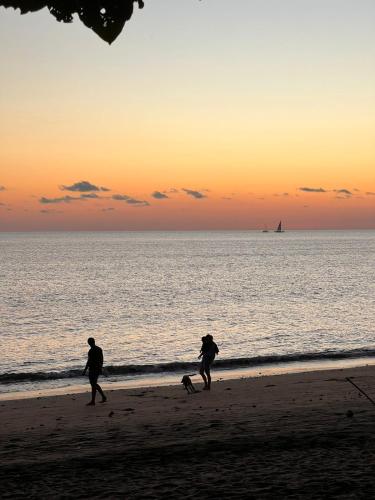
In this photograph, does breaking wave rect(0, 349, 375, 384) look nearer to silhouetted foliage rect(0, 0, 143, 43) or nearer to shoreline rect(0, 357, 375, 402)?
shoreline rect(0, 357, 375, 402)

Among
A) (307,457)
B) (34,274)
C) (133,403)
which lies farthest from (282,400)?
(34,274)

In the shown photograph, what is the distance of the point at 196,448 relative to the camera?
11742mm

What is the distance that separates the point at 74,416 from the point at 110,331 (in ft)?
99.4

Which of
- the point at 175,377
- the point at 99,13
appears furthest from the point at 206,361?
the point at 99,13

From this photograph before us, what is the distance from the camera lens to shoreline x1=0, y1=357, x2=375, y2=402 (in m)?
25.4

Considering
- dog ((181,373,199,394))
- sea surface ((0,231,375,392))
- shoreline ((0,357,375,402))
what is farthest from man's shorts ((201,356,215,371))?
sea surface ((0,231,375,392))

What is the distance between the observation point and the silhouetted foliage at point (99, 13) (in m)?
1.88

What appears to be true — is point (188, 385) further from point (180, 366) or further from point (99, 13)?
point (99, 13)

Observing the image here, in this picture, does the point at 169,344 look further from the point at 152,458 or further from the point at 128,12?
the point at 128,12

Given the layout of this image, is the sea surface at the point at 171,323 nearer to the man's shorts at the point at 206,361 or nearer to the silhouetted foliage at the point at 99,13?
the man's shorts at the point at 206,361

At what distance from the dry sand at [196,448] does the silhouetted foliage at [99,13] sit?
26.5 ft

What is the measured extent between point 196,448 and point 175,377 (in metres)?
17.4

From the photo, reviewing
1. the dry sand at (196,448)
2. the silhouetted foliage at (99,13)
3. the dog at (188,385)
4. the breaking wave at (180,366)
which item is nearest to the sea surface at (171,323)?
the breaking wave at (180,366)

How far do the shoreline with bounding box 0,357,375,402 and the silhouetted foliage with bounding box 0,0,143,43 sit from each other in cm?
2330
